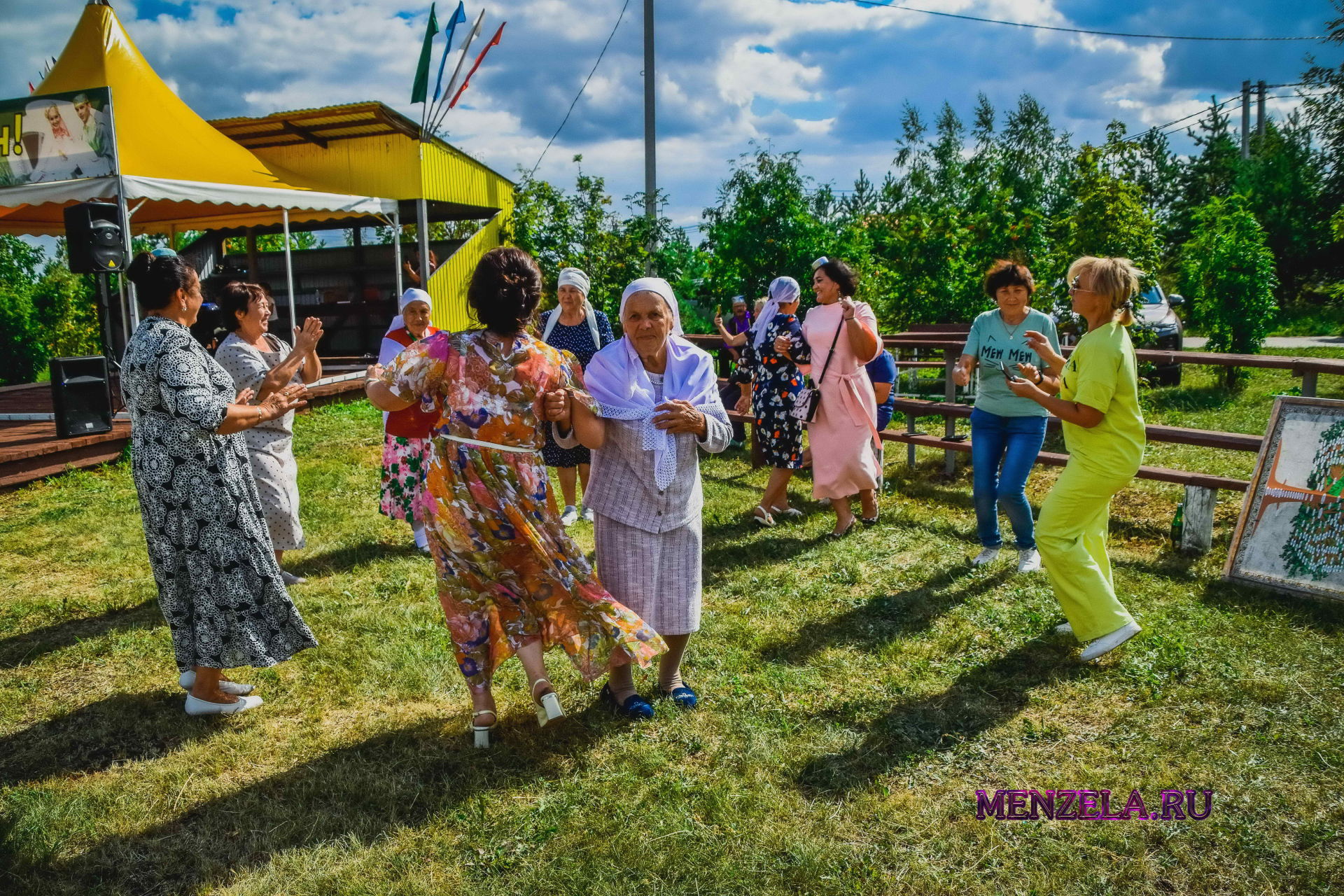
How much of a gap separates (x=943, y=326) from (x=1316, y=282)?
20747mm

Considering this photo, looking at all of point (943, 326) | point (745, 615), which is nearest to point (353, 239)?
point (943, 326)

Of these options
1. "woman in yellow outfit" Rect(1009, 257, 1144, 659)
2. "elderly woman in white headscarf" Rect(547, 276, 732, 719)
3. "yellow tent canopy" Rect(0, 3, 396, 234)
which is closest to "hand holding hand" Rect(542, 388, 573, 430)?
"elderly woman in white headscarf" Rect(547, 276, 732, 719)

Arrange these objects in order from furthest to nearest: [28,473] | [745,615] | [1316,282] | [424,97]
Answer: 1. [1316,282]
2. [424,97]
3. [28,473]
4. [745,615]

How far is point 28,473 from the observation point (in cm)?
896

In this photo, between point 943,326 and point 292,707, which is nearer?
point 292,707

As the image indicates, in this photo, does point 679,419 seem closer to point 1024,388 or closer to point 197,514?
point 1024,388

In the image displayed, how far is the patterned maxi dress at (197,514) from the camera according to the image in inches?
138

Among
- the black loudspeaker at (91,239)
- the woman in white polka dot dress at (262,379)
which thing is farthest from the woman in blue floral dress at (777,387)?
the black loudspeaker at (91,239)

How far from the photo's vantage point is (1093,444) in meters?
4.09

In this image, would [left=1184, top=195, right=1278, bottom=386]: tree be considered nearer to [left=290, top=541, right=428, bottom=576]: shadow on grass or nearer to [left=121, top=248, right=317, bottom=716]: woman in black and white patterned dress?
[left=290, top=541, right=428, bottom=576]: shadow on grass

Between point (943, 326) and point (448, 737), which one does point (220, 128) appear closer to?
point (943, 326)

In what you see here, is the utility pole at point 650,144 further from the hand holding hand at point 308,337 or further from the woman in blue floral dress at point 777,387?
the hand holding hand at point 308,337

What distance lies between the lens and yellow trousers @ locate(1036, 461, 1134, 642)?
4074 millimetres

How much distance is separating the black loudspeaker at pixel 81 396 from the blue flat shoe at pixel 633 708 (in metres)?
8.04
